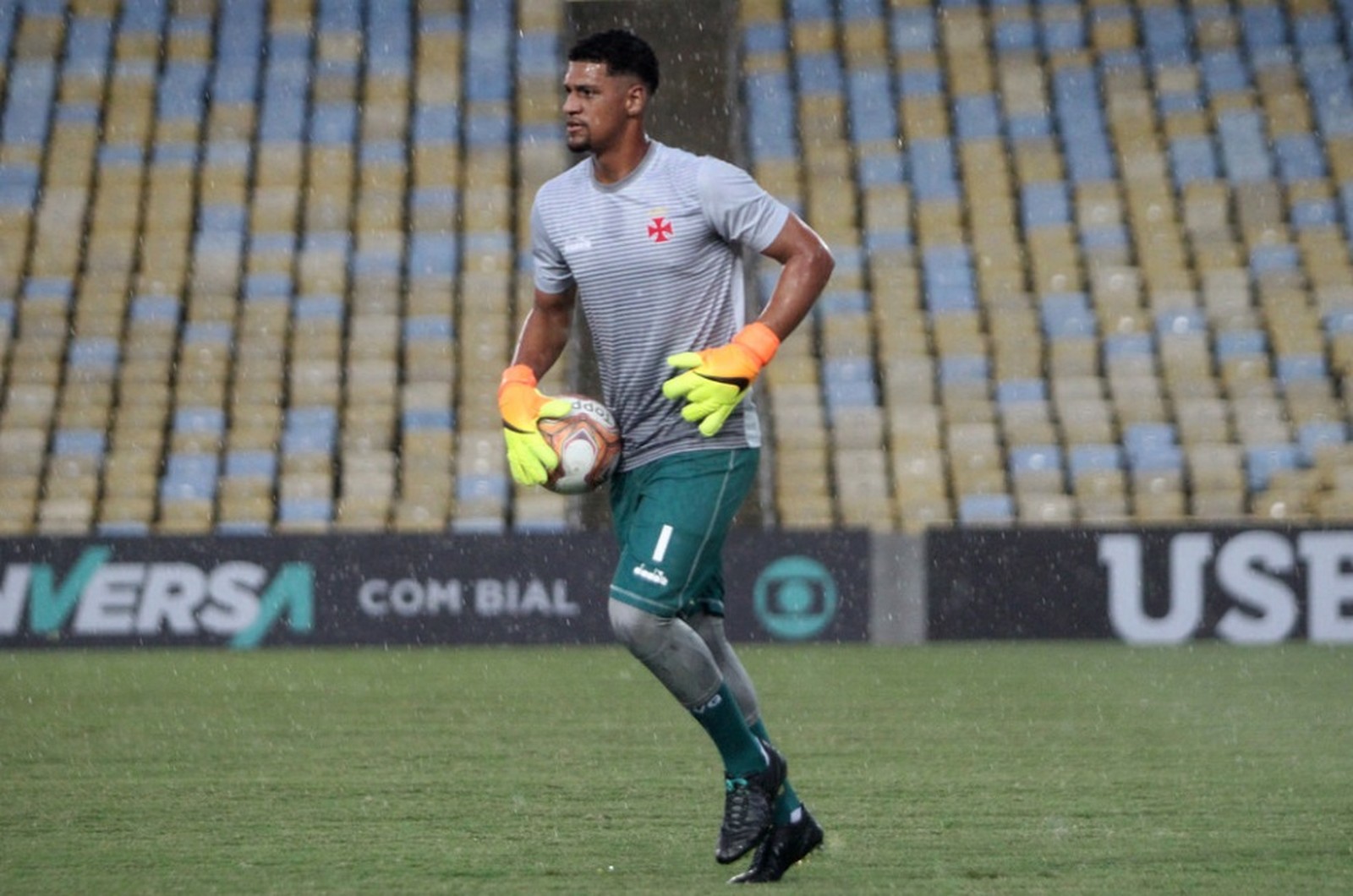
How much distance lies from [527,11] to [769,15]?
1876 mm

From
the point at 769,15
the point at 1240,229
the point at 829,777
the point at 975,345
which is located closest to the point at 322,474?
the point at 975,345

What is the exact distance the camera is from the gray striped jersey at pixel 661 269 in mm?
4613

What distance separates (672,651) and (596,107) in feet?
3.85

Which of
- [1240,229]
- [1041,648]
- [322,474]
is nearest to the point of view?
[1041,648]

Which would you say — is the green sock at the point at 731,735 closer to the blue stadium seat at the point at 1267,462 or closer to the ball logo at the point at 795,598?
the ball logo at the point at 795,598

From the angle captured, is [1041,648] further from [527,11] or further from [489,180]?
[527,11]

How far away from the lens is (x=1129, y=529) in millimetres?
11422

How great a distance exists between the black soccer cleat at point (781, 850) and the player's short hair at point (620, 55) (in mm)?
1619

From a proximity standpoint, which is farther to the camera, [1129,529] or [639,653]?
[1129,529]

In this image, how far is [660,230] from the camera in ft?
15.2

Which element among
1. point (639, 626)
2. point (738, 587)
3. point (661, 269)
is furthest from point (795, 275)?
point (738, 587)

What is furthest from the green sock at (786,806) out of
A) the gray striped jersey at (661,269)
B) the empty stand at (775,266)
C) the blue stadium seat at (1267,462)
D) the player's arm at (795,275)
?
the blue stadium seat at (1267,462)

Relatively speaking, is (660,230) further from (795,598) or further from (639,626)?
(795,598)

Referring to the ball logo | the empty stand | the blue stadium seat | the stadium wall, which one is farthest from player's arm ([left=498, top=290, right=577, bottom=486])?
the blue stadium seat
